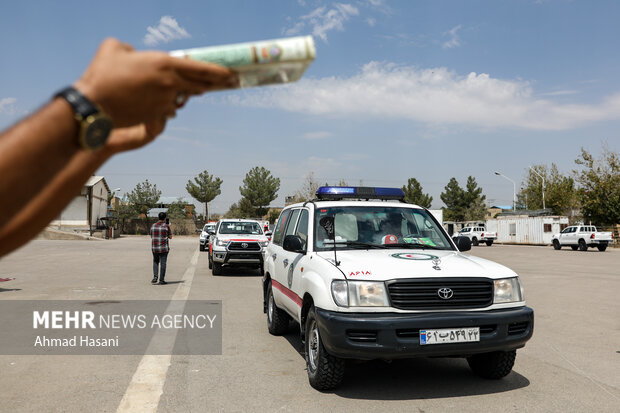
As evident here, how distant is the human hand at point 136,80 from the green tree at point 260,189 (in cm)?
7915

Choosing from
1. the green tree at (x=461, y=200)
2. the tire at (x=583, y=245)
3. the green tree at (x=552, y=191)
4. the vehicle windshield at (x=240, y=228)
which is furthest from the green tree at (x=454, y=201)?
the vehicle windshield at (x=240, y=228)

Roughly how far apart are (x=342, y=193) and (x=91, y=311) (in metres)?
4.95

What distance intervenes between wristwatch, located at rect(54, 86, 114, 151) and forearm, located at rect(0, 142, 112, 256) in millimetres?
30

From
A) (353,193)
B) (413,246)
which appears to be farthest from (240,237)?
(413,246)

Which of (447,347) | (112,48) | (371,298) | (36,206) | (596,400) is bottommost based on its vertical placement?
(596,400)

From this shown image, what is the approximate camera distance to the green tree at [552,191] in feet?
197

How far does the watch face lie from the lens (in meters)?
1.08

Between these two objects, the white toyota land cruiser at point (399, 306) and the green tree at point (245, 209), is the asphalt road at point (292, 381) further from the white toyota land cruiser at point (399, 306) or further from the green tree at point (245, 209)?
the green tree at point (245, 209)

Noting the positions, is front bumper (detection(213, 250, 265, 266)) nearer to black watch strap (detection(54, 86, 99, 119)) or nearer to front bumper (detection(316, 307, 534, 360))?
front bumper (detection(316, 307, 534, 360))

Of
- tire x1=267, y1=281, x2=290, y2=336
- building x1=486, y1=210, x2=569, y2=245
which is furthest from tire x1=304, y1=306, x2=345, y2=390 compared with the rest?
building x1=486, y1=210, x2=569, y2=245

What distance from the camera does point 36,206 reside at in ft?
3.56

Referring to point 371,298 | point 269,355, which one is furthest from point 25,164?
point 269,355

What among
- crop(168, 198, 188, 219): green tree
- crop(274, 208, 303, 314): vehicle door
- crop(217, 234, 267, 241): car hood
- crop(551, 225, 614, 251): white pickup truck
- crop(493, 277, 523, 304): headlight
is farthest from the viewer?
crop(168, 198, 188, 219): green tree

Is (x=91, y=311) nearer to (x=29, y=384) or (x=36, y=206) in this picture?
(x=29, y=384)
